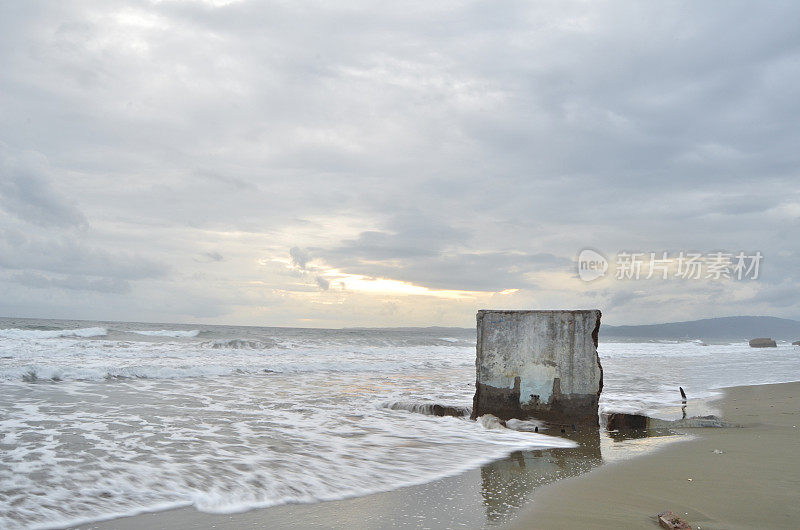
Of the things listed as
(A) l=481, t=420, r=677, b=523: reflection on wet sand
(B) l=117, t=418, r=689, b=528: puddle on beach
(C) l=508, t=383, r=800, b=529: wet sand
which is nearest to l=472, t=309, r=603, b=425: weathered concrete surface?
(A) l=481, t=420, r=677, b=523: reflection on wet sand

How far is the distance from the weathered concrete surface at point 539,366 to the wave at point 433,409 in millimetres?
376

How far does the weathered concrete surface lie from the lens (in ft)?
19.4

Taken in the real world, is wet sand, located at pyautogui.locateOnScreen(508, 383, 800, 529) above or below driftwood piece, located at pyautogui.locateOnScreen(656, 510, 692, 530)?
below

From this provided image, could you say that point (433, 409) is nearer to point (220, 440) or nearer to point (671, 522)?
point (220, 440)

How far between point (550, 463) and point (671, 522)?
163 centimetres

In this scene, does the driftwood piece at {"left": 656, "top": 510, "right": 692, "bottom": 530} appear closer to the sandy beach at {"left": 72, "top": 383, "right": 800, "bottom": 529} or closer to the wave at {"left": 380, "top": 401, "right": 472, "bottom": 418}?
the sandy beach at {"left": 72, "top": 383, "right": 800, "bottom": 529}

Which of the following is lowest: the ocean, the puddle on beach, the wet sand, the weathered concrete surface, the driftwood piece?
the ocean

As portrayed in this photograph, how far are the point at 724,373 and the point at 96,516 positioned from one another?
16.4 meters

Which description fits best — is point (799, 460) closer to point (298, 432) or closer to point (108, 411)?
point (298, 432)

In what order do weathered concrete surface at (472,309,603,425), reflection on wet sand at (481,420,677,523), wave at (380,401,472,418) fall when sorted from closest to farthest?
reflection on wet sand at (481,420,677,523)
weathered concrete surface at (472,309,603,425)
wave at (380,401,472,418)

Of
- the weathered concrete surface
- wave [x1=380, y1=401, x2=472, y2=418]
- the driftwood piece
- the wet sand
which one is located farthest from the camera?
wave [x1=380, y1=401, x2=472, y2=418]

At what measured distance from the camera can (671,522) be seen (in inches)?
111

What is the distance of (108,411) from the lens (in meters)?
6.62

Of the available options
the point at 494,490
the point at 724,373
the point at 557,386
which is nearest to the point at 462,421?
the point at 557,386
